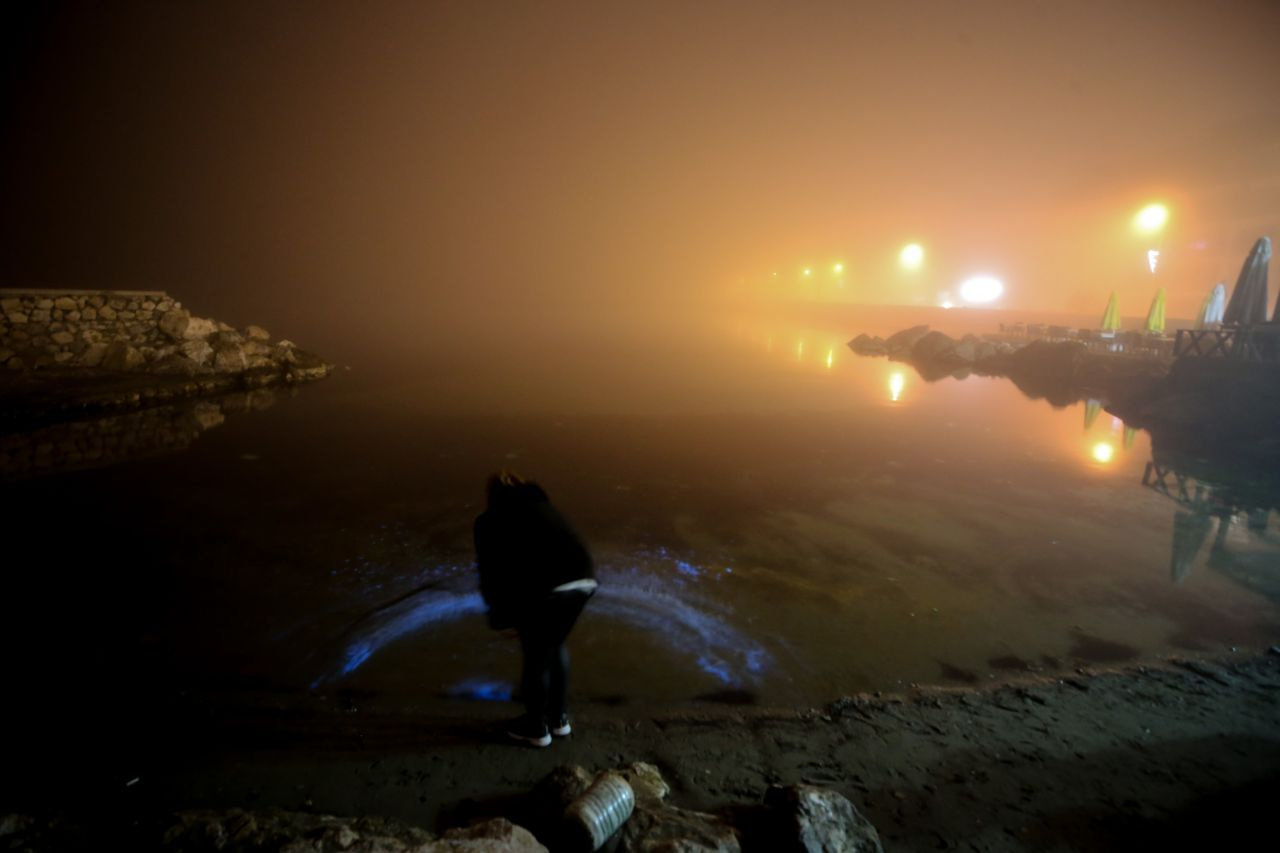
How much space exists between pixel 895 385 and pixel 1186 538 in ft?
44.6

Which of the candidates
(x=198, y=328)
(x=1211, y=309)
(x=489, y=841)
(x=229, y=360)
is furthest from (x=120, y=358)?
(x=1211, y=309)

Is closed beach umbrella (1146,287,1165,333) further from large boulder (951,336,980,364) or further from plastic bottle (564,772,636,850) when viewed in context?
plastic bottle (564,772,636,850)

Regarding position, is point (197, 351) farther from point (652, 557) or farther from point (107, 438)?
point (652, 557)

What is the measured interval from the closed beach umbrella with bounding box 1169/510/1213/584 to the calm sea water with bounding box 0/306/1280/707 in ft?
0.22

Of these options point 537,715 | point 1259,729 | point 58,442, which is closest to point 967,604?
point 1259,729

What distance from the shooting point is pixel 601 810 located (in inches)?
114

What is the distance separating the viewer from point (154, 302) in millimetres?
16766

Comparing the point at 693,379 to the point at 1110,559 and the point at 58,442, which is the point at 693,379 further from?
the point at 58,442

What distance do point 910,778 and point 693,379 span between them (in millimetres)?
18545

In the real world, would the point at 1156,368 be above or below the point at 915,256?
below

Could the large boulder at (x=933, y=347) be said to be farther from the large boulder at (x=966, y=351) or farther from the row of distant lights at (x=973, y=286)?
the row of distant lights at (x=973, y=286)

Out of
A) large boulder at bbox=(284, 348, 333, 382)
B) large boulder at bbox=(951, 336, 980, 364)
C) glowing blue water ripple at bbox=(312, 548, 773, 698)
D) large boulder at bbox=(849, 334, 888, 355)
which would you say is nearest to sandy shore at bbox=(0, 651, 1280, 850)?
glowing blue water ripple at bbox=(312, 548, 773, 698)

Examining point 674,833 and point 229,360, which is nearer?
point 674,833

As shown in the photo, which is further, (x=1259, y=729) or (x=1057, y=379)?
(x=1057, y=379)
